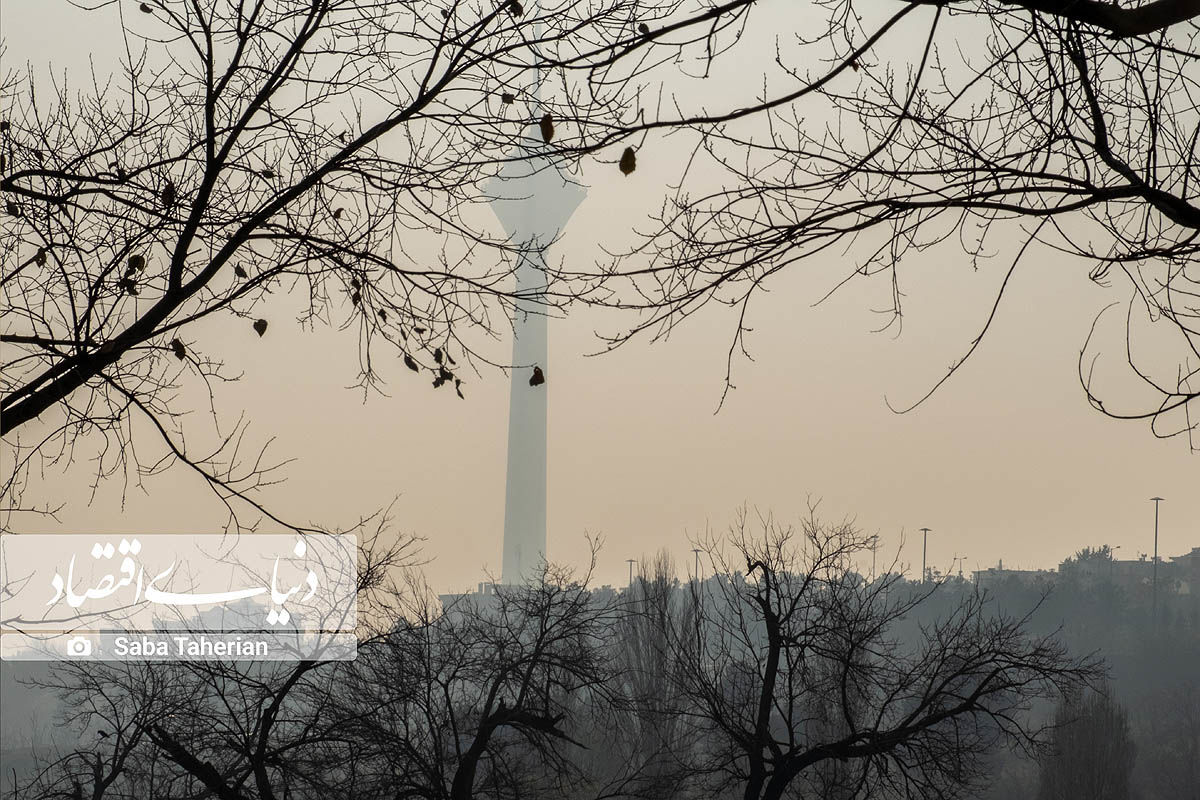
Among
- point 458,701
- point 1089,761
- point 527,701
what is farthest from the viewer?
point 1089,761

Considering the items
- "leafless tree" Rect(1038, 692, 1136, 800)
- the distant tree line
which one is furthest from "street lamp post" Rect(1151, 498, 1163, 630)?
the distant tree line

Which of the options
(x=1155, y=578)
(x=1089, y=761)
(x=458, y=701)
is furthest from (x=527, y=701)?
(x=1155, y=578)

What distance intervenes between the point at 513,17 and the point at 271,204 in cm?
100

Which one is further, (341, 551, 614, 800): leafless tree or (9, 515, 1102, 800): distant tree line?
(341, 551, 614, 800): leafless tree

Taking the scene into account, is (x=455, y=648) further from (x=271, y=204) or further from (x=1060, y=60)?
(x=1060, y=60)

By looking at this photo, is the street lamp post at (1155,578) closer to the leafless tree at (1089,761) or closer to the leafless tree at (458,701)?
the leafless tree at (1089,761)

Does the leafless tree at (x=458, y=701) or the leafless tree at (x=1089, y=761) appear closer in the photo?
the leafless tree at (x=458, y=701)

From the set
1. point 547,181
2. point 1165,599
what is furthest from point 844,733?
point 547,181

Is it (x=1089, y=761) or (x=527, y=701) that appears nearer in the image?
(x=527, y=701)

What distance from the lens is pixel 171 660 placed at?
1216 centimetres

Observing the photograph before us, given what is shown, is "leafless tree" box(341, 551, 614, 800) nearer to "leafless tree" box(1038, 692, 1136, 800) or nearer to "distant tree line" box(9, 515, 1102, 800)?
"distant tree line" box(9, 515, 1102, 800)

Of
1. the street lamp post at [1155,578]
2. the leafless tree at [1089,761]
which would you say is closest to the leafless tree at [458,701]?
the leafless tree at [1089,761]

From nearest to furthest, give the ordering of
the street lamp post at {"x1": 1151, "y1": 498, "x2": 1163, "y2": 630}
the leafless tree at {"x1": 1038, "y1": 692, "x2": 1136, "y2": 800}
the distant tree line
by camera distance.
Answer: the distant tree line < the leafless tree at {"x1": 1038, "y1": 692, "x2": 1136, "y2": 800} < the street lamp post at {"x1": 1151, "y1": 498, "x2": 1163, "y2": 630}

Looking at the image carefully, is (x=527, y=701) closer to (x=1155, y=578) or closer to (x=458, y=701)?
(x=458, y=701)
